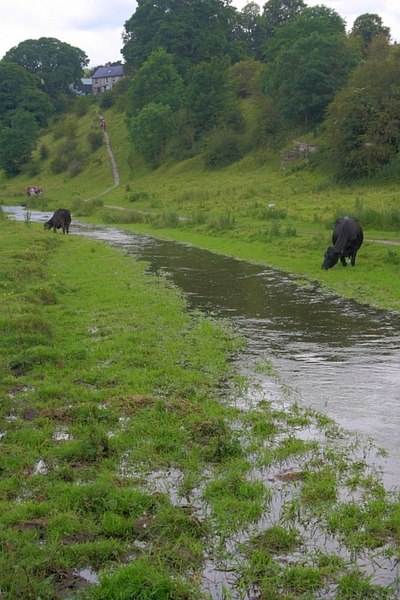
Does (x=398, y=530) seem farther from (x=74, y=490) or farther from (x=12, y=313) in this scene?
(x=12, y=313)

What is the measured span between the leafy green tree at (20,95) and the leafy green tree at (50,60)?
490 inches

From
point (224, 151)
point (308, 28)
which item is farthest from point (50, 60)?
point (224, 151)

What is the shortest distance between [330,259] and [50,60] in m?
116

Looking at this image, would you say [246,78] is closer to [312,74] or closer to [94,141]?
[94,141]

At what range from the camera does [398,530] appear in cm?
525

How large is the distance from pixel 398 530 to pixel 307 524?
731 millimetres

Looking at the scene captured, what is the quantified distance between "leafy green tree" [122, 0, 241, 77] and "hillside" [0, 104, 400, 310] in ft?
52.4

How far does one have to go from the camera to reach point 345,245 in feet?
63.4

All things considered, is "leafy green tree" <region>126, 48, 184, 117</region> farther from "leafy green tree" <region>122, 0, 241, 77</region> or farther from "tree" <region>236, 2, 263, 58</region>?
"tree" <region>236, 2, 263, 58</region>

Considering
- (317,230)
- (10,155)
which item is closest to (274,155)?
(317,230)

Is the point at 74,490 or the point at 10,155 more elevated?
the point at 10,155

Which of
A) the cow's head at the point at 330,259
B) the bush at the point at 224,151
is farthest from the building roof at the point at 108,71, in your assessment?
the cow's head at the point at 330,259

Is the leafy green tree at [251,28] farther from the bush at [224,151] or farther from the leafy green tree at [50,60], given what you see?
the bush at [224,151]

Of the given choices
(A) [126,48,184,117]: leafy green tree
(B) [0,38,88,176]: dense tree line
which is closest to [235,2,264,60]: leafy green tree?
(A) [126,48,184,117]: leafy green tree
